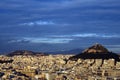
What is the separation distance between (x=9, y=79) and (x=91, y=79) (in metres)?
7.23

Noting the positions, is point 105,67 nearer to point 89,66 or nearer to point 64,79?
point 89,66

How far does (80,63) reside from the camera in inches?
2872

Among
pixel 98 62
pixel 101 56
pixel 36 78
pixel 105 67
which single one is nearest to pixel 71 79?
pixel 36 78

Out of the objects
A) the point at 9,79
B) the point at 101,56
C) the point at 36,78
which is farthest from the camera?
the point at 101,56

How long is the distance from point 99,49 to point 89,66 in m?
13.1

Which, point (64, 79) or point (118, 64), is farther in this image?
point (118, 64)

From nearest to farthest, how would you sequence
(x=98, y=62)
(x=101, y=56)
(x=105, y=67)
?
(x=105, y=67) < (x=98, y=62) < (x=101, y=56)

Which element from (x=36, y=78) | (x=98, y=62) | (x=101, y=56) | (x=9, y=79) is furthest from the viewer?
(x=101, y=56)

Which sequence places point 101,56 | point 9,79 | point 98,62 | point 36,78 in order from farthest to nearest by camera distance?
point 101,56 < point 98,62 < point 36,78 < point 9,79

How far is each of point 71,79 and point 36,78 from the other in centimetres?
393

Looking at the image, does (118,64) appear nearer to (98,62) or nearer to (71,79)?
(98,62)

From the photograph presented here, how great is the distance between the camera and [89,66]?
2667 inches

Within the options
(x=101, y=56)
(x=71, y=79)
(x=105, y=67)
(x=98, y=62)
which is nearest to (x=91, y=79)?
(x=71, y=79)

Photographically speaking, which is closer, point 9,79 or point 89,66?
point 9,79
